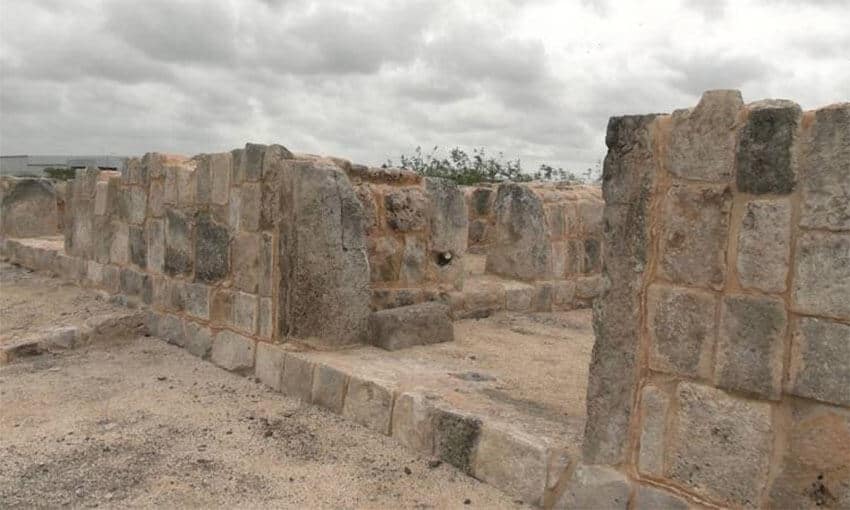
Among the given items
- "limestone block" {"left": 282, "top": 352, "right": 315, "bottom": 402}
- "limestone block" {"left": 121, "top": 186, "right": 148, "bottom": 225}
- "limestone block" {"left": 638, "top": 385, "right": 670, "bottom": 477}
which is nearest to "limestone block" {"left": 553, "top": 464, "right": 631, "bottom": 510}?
"limestone block" {"left": 638, "top": 385, "right": 670, "bottom": 477}

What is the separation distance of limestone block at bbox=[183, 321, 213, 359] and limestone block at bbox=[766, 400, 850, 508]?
432 centimetres

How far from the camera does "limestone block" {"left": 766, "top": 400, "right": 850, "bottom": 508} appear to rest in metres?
2.38

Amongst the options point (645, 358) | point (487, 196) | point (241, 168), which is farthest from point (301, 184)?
point (487, 196)

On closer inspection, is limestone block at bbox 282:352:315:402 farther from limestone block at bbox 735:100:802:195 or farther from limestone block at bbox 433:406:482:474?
limestone block at bbox 735:100:802:195

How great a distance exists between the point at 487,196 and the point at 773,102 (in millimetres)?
7506

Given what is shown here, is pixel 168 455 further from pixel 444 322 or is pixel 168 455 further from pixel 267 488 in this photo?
pixel 444 322

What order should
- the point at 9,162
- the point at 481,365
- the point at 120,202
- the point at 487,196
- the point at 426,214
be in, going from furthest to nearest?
1. the point at 9,162
2. the point at 487,196
3. the point at 120,202
4. the point at 426,214
5. the point at 481,365

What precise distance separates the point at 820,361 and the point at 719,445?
481 mm

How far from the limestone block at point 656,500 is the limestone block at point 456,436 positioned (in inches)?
33.8

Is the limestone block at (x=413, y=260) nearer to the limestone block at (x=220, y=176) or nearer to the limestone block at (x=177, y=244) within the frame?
the limestone block at (x=220, y=176)

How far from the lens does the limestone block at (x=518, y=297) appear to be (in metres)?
7.23

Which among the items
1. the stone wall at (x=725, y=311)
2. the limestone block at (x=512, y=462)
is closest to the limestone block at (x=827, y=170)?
the stone wall at (x=725, y=311)

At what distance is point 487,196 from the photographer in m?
10.0

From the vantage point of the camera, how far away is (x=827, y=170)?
2.36 meters
